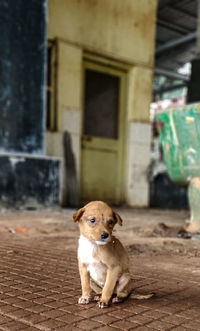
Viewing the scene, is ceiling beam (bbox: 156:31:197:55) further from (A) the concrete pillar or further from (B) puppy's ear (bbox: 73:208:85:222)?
(B) puppy's ear (bbox: 73:208:85:222)

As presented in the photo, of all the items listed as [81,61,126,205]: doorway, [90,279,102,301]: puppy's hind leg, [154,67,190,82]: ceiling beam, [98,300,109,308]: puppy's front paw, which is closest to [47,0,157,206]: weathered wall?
[81,61,126,205]: doorway

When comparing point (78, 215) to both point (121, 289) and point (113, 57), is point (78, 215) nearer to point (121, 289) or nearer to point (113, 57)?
point (121, 289)

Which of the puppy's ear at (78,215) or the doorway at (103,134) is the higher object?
the doorway at (103,134)

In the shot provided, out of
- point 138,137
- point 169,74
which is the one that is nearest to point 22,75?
point 138,137

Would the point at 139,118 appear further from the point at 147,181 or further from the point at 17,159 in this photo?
the point at 17,159

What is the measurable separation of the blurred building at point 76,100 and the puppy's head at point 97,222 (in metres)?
3.74

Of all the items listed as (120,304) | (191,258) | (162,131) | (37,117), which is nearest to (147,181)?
(37,117)

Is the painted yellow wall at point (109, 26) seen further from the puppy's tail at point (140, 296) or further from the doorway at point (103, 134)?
the puppy's tail at point (140, 296)

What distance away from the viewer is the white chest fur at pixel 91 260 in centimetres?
155

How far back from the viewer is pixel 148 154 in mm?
7555

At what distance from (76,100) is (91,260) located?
5.08m

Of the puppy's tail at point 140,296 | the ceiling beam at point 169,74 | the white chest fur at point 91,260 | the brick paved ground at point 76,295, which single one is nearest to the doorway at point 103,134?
the brick paved ground at point 76,295

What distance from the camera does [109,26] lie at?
22.4 ft

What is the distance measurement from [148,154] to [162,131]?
10.9ft
